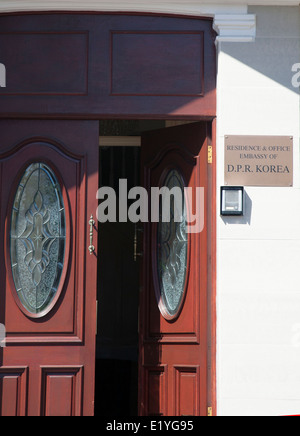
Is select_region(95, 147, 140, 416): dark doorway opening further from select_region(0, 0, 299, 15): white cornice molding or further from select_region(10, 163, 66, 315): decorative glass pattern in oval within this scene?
select_region(0, 0, 299, 15): white cornice molding

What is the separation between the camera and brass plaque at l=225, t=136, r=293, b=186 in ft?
13.5

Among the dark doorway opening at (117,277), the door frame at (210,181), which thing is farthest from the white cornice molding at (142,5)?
the dark doorway opening at (117,277)

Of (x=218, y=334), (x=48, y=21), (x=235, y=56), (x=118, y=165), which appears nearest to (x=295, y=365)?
(x=218, y=334)

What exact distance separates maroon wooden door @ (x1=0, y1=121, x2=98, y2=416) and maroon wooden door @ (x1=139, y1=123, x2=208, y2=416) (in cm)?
50

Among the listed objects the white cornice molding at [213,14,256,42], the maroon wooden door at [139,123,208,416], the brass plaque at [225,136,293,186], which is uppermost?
the white cornice molding at [213,14,256,42]

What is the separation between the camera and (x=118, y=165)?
23.1ft

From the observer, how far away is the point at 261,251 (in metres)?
4.07

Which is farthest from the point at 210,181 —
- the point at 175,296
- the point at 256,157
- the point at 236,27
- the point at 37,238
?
the point at 37,238

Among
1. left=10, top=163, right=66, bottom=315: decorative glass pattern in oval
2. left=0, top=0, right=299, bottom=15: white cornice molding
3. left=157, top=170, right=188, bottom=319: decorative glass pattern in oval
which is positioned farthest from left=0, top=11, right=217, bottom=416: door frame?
left=10, top=163, right=66, bottom=315: decorative glass pattern in oval

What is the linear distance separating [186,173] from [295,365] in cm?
149

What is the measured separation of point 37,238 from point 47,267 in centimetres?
21

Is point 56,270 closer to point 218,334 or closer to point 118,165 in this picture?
point 218,334

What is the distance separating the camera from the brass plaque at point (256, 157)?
163 inches

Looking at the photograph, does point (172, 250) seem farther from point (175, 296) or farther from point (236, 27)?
point (236, 27)
